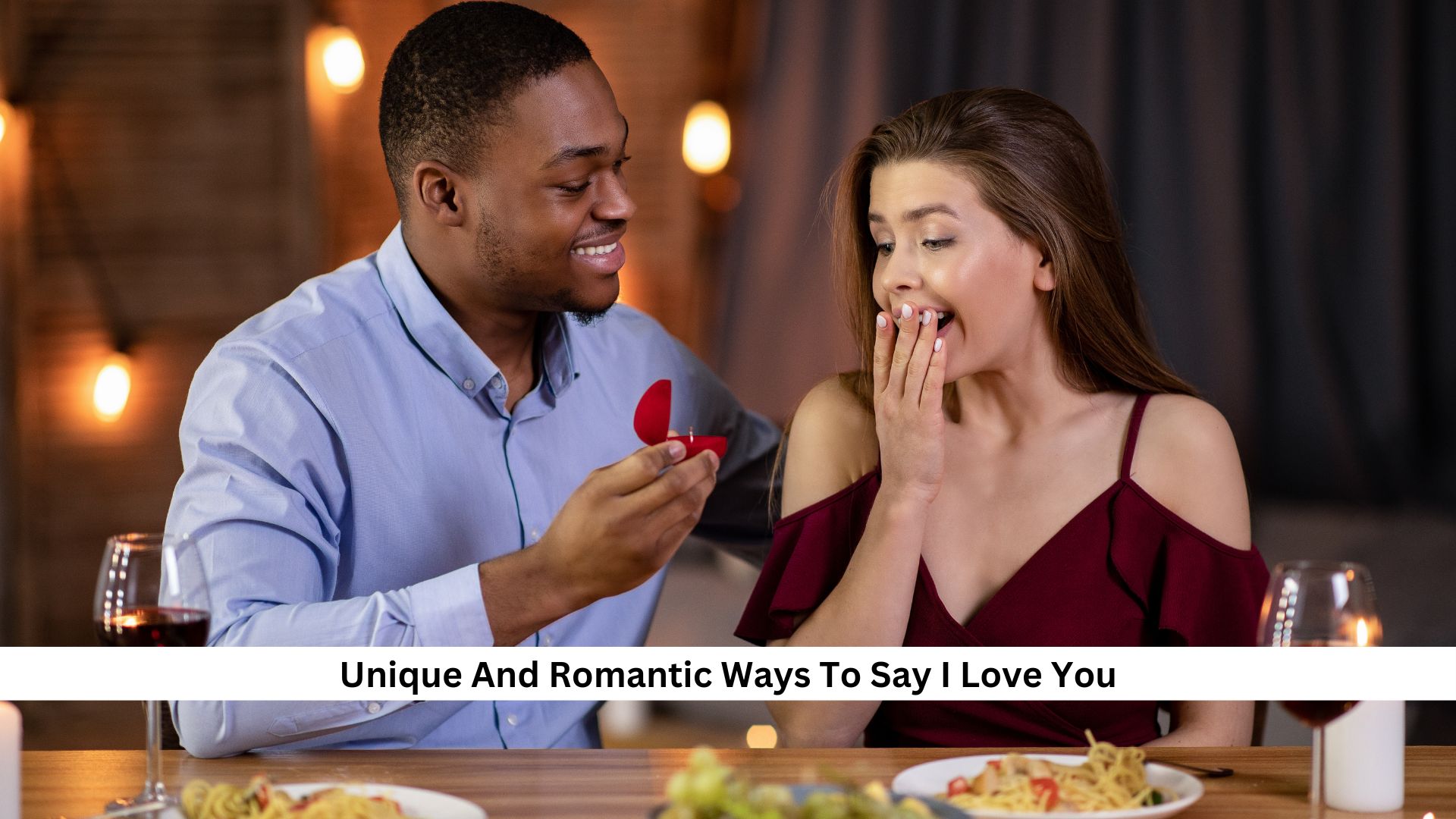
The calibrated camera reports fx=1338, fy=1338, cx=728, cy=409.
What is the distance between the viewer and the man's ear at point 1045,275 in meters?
1.65

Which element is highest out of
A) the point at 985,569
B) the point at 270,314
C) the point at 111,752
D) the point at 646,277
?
the point at 646,277

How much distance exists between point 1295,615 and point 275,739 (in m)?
0.95

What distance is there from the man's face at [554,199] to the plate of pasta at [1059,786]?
0.88 meters

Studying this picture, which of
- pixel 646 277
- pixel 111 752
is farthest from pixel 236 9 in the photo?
pixel 111 752

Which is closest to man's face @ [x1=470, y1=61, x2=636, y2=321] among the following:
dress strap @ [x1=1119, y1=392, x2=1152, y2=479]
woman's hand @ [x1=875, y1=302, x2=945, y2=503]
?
woman's hand @ [x1=875, y1=302, x2=945, y2=503]

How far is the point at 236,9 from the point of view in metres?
3.55

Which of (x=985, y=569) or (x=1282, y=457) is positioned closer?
(x=985, y=569)

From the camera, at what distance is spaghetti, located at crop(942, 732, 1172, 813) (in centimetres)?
100

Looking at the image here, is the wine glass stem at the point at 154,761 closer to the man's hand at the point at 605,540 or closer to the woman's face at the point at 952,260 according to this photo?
the man's hand at the point at 605,540

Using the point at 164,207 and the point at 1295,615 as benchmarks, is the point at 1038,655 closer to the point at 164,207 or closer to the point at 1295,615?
the point at 1295,615

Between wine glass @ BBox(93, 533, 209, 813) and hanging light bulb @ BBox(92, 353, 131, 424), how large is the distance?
2.74 m

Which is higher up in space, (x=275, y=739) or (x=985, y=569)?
(x=985, y=569)

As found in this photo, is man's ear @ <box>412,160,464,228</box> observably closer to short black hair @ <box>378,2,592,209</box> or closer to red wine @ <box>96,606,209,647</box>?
short black hair @ <box>378,2,592,209</box>

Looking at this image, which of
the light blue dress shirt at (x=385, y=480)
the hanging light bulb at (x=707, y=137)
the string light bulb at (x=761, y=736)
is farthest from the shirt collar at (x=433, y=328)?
the hanging light bulb at (x=707, y=137)
